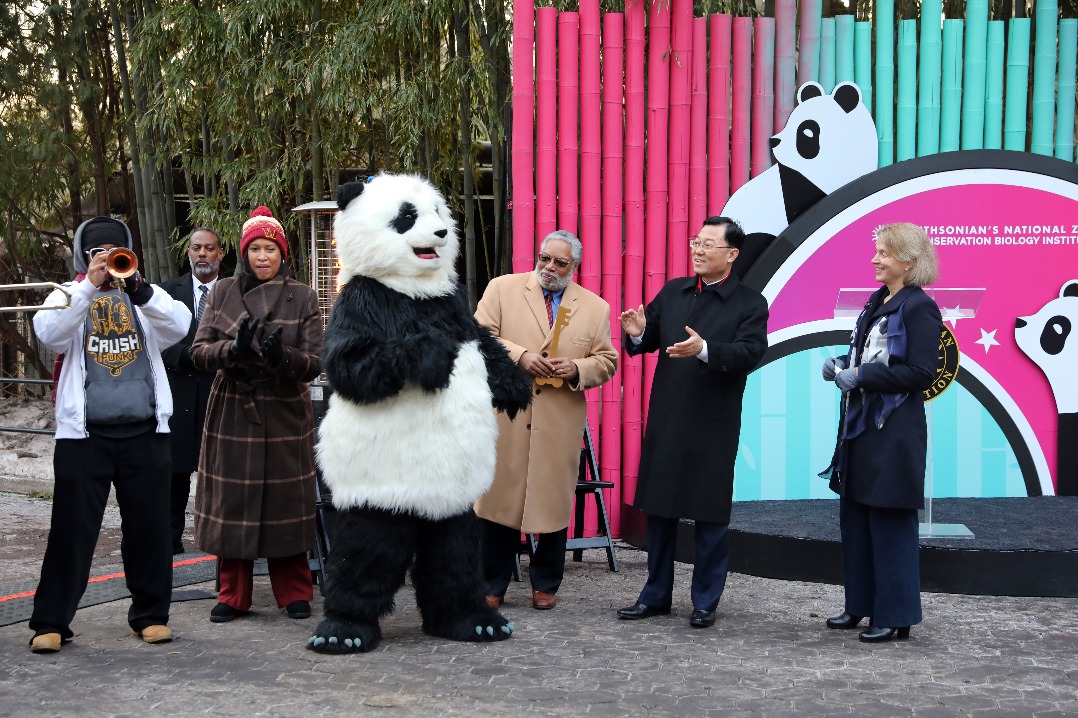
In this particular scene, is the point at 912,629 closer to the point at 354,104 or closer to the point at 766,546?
the point at 766,546

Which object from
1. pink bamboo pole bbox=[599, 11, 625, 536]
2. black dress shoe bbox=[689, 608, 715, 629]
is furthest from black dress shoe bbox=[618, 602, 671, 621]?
pink bamboo pole bbox=[599, 11, 625, 536]

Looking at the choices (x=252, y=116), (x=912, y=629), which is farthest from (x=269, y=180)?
(x=912, y=629)

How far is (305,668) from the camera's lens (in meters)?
4.12

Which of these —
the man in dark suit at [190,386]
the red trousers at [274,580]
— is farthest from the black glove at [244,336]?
the man in dark suit at [190,386]

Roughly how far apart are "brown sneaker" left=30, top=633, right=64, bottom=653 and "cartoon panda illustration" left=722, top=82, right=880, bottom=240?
3.97 meters

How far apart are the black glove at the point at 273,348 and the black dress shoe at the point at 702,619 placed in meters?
1.93

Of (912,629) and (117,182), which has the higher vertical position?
(117,182)

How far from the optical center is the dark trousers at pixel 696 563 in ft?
15.8

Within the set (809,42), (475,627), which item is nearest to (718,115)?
(809,42)

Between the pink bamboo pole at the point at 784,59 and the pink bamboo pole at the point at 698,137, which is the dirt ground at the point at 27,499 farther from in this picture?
the pink bamboo pole at the point at 784,59

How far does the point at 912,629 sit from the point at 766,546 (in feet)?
3.29

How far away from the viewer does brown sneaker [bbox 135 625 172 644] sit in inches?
174

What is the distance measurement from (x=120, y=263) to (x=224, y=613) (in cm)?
156

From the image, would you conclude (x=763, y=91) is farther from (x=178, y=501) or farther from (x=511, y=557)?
(x=178, y=501)
